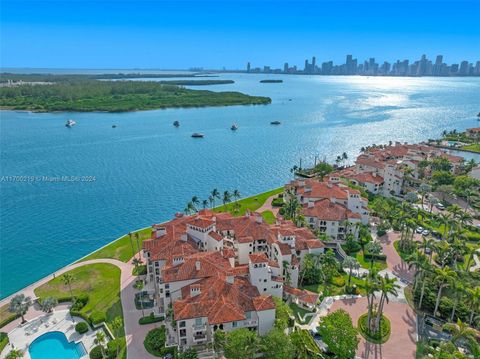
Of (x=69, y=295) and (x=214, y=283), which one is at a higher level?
(x=214, y=283)

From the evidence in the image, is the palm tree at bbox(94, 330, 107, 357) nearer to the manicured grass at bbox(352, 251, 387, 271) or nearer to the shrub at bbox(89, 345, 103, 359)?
the shrub at bbox(89, 345, 103, 359)

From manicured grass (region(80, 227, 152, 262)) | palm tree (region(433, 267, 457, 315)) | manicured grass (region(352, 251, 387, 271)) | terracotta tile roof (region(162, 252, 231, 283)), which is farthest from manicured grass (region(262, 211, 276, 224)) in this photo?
palm tree (region(433, 267, 457, 315))

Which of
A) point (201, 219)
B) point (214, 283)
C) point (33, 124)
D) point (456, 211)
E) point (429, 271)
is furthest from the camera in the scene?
point (33, 124)

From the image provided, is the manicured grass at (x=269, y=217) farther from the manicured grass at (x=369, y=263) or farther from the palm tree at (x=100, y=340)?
the palm tree at (x=100, y=340)

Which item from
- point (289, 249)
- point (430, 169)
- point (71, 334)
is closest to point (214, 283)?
point (289, 249)

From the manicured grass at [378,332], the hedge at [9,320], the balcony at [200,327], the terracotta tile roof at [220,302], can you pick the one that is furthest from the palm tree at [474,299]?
the hedge at [9,320]

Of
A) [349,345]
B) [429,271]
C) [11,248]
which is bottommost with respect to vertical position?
[11,248]

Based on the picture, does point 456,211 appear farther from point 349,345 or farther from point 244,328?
point 244,328
